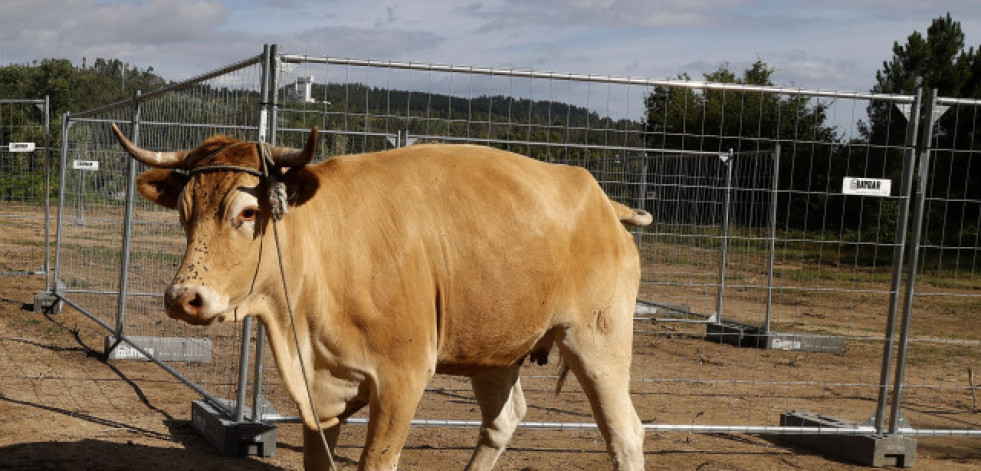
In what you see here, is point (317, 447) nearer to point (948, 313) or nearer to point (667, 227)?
point (667, 227)

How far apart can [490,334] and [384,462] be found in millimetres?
875

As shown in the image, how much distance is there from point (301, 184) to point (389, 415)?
1164 millimetres

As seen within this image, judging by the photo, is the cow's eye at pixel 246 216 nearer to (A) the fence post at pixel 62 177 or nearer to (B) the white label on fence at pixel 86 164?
(B) the white label on fence at pixel 86 164

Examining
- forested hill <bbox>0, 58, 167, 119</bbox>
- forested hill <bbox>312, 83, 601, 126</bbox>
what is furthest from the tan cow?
forested hill <bbox>0, 58, 167, 119</bbox>

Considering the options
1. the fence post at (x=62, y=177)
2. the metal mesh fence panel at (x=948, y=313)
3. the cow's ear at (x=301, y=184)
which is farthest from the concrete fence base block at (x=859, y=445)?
the fence post at (x=62, y=177)

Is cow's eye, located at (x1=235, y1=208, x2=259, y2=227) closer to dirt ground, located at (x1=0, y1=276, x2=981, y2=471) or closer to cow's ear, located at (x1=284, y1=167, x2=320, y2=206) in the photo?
cow's ear, located at (x1=284, y1=167, x2=320, y2=206)

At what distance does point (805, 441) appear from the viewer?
9227 mm

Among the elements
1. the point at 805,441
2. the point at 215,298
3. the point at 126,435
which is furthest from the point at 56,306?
the point at 215,298

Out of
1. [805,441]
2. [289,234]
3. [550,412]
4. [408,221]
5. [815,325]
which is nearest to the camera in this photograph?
[289,234]

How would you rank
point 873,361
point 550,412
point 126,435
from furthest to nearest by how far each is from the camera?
point 873,361 < point 550,412 < point 126,435

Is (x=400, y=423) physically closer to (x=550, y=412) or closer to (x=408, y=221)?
(x=408, y=221)

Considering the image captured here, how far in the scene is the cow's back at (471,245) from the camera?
17.3ft

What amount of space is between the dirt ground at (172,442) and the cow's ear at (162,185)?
9.14 feet

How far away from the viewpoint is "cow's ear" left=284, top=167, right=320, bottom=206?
493 cm
